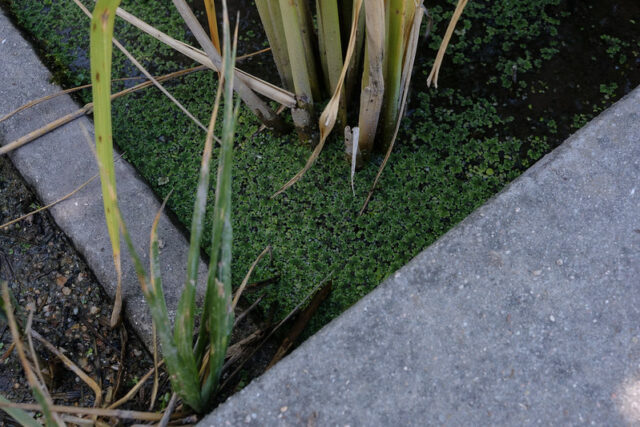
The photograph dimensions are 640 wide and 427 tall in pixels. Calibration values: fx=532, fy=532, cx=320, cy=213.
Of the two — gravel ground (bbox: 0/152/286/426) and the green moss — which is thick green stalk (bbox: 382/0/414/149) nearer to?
the green moss

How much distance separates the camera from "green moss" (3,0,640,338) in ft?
4.34

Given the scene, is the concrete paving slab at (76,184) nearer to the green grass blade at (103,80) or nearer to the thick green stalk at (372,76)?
the green grass blade at (103,80)

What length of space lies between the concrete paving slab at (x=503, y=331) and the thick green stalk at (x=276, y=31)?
59cm

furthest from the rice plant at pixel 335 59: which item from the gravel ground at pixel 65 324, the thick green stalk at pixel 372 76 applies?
the gravel ground at pixel 65 324

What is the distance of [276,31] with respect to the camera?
119 centimetres

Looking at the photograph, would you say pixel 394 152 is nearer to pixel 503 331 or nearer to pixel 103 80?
pixel 503 331

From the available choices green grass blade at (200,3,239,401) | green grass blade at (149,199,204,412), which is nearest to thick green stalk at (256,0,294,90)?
green grass blade at (200,3,239,401)

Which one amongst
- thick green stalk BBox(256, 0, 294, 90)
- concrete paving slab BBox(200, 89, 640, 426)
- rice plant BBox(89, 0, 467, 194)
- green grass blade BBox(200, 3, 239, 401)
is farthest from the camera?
thick green stalk BBox(256, 0, 294, 90)

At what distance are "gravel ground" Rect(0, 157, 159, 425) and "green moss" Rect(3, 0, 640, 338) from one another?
0.95ft

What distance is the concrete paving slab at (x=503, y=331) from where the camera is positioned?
2.94ft

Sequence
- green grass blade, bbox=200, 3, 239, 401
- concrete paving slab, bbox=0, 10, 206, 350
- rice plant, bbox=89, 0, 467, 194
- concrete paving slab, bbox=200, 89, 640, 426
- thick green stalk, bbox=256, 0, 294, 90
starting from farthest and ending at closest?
concrete paving slab, bbox=0, 10, 206, 350
thick green stalk, bbox=256, 0, 294, 90
rice plant, bbox=89, 0, 467, 194
concrete paving slab, bbox=200, 89, 640, 426
green grass blade, bbox=200, 3, 239, 401

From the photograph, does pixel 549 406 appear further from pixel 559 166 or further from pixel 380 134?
pixel 380 134

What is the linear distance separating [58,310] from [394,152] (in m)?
0.94

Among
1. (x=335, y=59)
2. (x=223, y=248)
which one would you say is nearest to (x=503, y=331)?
(x=223, y=248)
